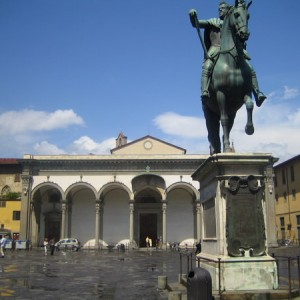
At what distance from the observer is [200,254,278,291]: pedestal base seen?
640cm

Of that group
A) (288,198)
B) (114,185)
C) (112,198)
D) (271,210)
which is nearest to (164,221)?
(114,185)

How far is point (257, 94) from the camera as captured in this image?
7258 millimetres

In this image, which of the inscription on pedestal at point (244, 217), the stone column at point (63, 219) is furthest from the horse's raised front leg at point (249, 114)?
the stone column at point (63, 219)

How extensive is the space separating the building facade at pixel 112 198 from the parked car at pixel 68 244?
141 cm

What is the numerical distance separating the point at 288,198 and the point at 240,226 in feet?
146

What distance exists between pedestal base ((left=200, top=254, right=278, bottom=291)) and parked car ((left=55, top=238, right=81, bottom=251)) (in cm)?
3316

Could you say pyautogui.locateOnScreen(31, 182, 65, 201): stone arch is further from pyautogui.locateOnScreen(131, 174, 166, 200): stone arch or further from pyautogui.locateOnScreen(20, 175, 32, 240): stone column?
pyautogui.locateOnScreen(131, 174, 166, 200): stone arch

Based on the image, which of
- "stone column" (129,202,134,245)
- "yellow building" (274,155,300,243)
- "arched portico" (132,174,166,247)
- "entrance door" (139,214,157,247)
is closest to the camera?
"stone column" (129,202,134,245)

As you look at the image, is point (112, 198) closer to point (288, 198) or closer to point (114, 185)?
point (114, 185)

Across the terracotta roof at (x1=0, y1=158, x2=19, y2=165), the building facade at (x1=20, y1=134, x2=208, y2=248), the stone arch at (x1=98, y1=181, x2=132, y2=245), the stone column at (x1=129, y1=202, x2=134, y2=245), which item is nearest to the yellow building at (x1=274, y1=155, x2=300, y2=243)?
the building facade at (x1=20, y1=134, x2=208, y2=248)

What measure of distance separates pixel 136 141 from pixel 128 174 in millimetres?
5381

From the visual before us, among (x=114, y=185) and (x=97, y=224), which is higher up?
(x=114, y=185)

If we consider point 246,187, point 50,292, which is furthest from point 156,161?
point 246,187

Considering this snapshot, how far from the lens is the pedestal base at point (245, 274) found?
21.0 feet
